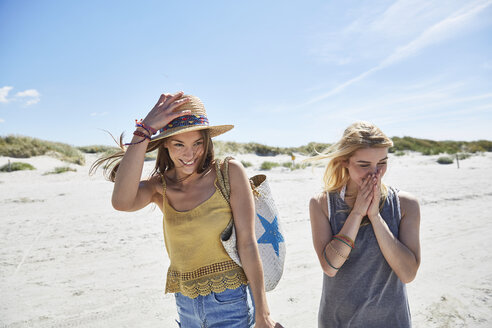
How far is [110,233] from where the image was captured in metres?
6.80

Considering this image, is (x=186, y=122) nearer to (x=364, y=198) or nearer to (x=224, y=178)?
(x=224, y=178)

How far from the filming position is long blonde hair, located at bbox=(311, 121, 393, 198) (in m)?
1.77

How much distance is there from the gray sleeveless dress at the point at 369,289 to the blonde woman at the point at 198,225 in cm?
50

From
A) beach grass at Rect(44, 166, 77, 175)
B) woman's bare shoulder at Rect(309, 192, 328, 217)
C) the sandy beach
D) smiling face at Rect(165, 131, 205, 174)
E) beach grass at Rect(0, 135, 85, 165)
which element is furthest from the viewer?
beach grass at Rect(0, 135, 85, 165)

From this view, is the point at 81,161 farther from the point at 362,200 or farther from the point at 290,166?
the point at 362,200

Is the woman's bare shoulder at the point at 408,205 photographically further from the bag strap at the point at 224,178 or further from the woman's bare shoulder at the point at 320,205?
the bag strap at the point at 224,178

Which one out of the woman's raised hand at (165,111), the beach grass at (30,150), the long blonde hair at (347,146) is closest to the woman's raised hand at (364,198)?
the long blonde hair at (347,146)

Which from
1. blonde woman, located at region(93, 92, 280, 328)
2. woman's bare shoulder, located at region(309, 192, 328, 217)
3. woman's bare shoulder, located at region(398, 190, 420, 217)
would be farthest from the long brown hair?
woman's bare shoulder, located at region(398, 190, 420, 217)

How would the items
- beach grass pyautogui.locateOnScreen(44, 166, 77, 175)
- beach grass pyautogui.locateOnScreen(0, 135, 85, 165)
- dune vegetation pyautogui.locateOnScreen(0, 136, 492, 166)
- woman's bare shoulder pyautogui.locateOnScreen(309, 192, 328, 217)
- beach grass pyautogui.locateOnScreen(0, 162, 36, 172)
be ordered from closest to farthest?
woman's bare shoulder pyautogui.locateOnScreen(309, 192, 328, 217)
beach grass pyautogui.locateOnScreen(0, 162, 36, 172)
beach grass pyautogui.locateOnScreen(44, 166, 77, 175)
beach grass pyautogui.locateOnScreen(0, 135, 85, 165)
dune vegetation pyautogui.locateOnScreen(0, 136, 492, 166)

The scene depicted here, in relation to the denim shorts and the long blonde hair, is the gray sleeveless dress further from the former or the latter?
the denim shorts

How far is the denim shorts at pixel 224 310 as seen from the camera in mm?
1628

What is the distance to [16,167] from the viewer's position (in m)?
15.2

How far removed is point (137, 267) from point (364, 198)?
14.4 feet

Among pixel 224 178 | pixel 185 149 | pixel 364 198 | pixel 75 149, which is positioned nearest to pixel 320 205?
pixel 364 198
